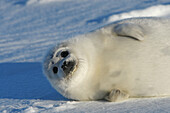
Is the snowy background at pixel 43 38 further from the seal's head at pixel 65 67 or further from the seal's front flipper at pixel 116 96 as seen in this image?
the seal's head at pixel 65 67

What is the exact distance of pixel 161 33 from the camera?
10.8ft

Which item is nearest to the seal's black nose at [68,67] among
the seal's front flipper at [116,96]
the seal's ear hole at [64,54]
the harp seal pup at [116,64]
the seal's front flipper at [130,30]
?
the harp seal pup at [116,64]

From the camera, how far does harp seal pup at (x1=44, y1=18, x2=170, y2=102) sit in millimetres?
3068

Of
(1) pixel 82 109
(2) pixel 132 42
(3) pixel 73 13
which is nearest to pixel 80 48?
(2) pixel 132 42

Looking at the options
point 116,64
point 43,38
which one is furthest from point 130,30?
point 43,38

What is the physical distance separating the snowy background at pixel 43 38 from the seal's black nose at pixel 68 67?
0.98 feet

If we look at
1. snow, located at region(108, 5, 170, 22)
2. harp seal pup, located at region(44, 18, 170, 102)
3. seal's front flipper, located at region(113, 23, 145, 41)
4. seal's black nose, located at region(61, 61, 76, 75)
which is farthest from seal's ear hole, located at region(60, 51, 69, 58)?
snow, located at region(108, 5, 170, 22)

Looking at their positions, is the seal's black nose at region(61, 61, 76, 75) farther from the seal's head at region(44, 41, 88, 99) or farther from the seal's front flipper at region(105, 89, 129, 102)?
the seal's front flipper at region(105, 89, 129, 102)

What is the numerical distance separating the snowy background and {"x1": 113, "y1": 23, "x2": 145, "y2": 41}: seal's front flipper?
0.62 meters

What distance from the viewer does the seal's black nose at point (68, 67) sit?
3.01 meters

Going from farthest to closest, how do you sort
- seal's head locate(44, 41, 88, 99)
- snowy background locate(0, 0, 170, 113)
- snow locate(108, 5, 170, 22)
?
snow locate(108, 5, 170, 22) → seal's head locate(44, 41, 88, 99) → snowy background locate(0, 0, 170, 113)

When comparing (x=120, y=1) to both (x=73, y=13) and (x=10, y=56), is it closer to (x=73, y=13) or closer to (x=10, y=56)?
(x=73, y=13)

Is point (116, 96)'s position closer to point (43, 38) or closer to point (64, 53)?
point (64, 53)

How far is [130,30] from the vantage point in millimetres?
3234
